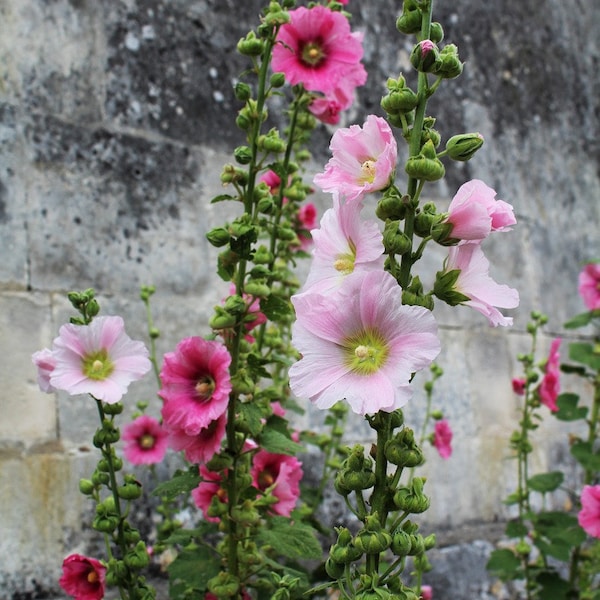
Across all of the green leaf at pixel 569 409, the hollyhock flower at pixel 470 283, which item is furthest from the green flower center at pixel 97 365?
the green leaf at pixel 569 409

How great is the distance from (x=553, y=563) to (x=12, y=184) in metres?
1.93

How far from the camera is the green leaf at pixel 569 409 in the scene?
6.47 feet

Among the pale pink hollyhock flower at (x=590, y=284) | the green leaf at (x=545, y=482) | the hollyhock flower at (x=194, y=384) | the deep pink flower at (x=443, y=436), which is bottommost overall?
the green leaf at (x=545, y=482)

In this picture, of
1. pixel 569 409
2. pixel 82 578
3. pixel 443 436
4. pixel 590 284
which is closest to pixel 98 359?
Answer: pixel 82 578

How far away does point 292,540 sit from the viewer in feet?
3.57

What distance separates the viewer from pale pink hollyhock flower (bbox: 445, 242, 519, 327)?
851 millimetres

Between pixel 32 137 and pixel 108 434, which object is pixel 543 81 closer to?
pixel 32 137

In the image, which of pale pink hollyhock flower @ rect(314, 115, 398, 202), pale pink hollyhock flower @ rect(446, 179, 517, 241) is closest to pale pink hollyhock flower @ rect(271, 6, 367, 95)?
pale pink hollyhock flower @ rect(314, 115, 398, 202)

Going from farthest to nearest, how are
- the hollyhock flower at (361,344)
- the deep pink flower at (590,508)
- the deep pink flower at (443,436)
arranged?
the deep pink flower at (443,436) → the deep pink flower at (590,508) → the hollyhock flower at (361,344)

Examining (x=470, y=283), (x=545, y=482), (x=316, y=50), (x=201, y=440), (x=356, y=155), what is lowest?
(x=545, y=482)

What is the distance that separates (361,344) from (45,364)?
0.49 meters

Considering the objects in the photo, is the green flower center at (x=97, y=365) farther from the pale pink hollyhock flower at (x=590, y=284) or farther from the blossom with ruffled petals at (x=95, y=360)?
the pale pink hollyhock flower at (x=590, y=284)

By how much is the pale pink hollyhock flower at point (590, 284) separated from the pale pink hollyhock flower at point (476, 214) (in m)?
1.38

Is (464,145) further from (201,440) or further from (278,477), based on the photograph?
(278,477)
